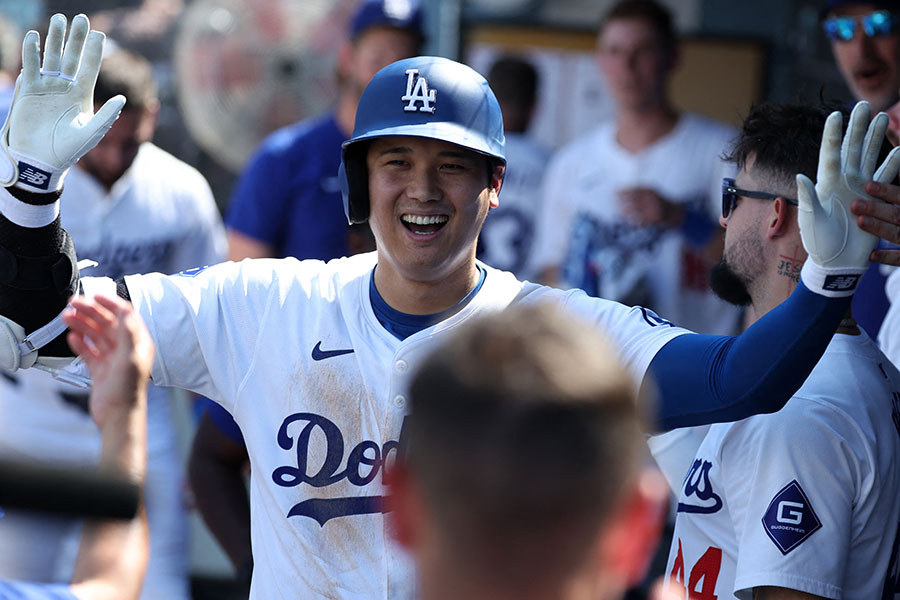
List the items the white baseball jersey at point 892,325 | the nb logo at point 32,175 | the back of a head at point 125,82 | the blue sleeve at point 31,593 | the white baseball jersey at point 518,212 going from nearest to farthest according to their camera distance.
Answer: the blue sleeve at point 31,593
the nb logo at point 32,175
the white baseball jersey at point 892,325
the back of a head at point 125,82
the white baseball jersey at point 518,212

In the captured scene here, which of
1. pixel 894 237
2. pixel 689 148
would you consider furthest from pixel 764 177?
pixel 689 148

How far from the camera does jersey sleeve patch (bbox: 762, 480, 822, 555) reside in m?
2.54

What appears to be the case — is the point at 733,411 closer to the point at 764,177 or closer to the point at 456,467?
the point at 764,177

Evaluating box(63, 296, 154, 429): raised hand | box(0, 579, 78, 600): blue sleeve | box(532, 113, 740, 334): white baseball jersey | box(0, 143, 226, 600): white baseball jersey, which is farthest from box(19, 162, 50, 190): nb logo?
box(532, 113, 740, 334): white baseball jersey

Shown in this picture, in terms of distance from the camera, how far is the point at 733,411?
255cm

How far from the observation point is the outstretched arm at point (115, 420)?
2064 mm

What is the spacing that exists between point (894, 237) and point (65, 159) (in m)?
1.84

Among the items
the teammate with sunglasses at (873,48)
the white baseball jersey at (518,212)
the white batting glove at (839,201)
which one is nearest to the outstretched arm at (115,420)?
the white batting glove at (839,201)

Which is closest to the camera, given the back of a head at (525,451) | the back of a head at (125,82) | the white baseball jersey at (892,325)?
the back of a head at (525,451)

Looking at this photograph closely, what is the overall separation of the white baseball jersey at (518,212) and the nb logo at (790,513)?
4.01 m

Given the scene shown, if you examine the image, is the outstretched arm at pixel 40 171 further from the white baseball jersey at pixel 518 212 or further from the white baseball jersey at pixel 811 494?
Result: the white baseball jersey at pixel 518 212

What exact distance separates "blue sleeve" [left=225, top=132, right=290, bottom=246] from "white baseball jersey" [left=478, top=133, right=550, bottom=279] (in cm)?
193

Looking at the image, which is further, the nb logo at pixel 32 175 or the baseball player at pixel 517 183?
the baseball player at pixel 517 183

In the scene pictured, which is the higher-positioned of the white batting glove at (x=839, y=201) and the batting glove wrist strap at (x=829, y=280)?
the white batting glove at (x=839, y=201)
